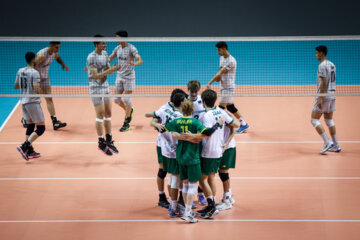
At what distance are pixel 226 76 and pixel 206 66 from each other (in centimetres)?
515

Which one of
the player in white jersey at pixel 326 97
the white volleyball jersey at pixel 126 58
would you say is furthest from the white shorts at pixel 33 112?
the player in white jersey at pixel 326 97

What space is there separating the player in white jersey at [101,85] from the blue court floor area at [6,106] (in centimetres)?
343

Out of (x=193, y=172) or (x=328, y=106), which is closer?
(x=193, y=172)

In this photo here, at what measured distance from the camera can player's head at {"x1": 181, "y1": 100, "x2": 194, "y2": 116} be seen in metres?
7.43

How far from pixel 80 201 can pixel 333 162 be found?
507 centimetres

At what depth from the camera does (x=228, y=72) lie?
37.3 feet

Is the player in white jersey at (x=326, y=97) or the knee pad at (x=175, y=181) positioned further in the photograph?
the player in white jersey at (x=326, y=97)

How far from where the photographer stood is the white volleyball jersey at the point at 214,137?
24.9 ft

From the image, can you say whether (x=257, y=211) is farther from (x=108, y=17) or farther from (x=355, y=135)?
(x=108, y=17)

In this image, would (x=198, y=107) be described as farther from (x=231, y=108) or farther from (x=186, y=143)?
(x=231, y=108)

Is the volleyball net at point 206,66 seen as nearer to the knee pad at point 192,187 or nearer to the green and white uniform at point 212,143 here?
→ the green and white uniform at point 212,143

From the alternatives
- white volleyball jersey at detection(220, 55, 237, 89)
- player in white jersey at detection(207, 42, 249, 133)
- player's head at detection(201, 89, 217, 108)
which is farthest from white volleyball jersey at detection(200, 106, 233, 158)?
white volleyball jersey at detection(220, 55, 237, 89)

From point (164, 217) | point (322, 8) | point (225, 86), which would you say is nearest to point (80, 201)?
point (164, 217)

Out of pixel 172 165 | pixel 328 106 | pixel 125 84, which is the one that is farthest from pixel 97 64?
pixel 328 106
